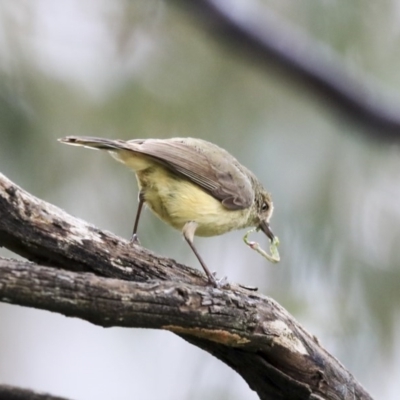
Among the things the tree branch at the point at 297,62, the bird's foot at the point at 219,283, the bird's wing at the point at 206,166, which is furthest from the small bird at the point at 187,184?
the tree branch at the point at 297,62

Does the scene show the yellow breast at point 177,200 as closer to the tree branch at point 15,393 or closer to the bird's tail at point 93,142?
the bird's tail at point 93,142

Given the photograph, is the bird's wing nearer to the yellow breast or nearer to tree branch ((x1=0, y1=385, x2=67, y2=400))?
the yellow breast

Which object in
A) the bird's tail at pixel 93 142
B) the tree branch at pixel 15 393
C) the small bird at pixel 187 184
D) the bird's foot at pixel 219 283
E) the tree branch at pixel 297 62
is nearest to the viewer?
the tree branch at pixel 15 393

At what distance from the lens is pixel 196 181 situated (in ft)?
11.5

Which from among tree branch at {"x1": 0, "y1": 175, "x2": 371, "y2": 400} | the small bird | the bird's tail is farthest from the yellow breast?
tree branch at {"x1": 0, "y1": 175, "x2": 371, "y2": 400}

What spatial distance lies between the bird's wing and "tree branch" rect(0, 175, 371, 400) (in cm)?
61

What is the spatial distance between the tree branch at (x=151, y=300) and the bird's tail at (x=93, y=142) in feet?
1.85

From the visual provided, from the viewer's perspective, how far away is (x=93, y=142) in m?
3.12

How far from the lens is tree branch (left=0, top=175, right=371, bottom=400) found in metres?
2.02

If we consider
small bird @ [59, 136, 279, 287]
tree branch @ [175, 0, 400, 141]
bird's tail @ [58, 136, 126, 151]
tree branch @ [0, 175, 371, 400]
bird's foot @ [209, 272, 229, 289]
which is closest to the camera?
tree branch @ [0, 175, 371, 400]

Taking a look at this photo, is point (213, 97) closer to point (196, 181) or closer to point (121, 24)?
point (121, 24)

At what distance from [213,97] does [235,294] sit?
2621 millimetres

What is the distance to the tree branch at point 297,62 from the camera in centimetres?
270

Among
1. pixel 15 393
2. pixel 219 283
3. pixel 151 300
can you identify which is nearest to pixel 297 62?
pixel 219 283
